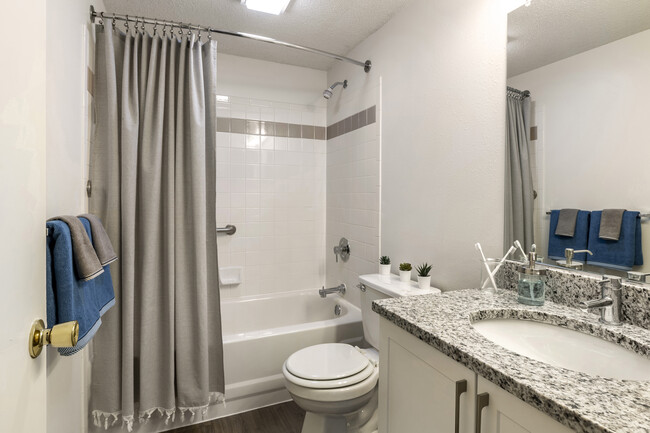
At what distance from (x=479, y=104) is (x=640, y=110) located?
0.60m

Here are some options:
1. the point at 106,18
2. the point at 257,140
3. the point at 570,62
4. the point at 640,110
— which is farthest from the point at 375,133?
the point at 106,18

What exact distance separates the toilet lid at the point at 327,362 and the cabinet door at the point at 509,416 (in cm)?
90

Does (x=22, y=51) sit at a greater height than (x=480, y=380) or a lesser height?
greater

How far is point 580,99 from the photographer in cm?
104

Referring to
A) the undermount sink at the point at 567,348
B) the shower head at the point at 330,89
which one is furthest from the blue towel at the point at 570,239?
the shower head at the point at 330,89

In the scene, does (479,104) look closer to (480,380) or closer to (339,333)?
(480,380)

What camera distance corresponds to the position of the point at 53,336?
574mm

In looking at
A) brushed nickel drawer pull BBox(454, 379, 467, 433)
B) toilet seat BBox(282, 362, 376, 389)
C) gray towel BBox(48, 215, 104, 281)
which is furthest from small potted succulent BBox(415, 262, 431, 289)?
gray towel BBox(48, 215, 104, 281)

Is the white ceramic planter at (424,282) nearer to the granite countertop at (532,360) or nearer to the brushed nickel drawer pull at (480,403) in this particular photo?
the granite countertop at (532,360)

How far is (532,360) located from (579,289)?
1.66ft

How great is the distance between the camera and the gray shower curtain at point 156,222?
1.61m

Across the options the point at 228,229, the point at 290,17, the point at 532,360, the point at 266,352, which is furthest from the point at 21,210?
the point at 228,229

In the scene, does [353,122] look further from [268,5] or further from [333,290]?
[333,290]

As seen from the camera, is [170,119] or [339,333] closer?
[170,119]
